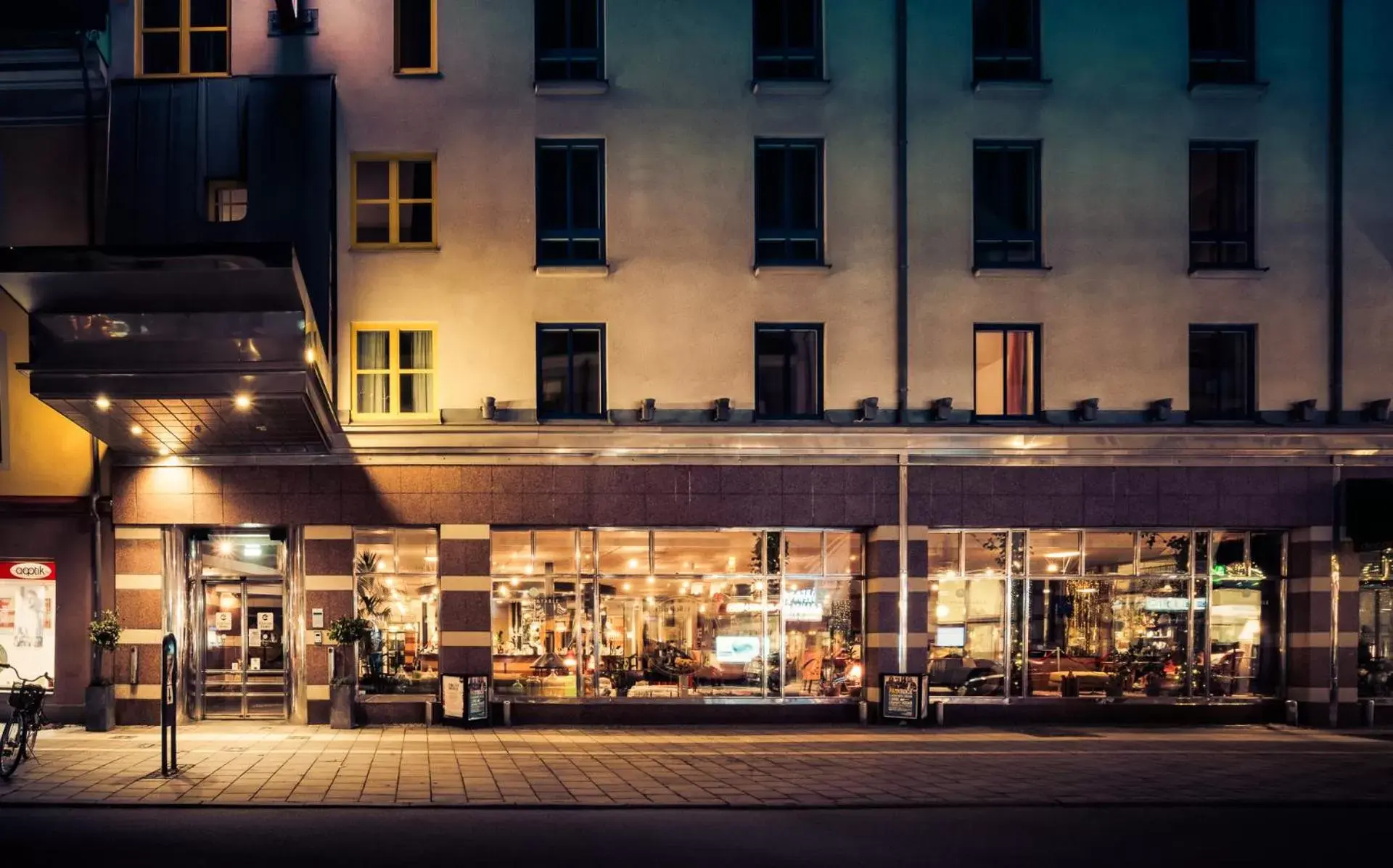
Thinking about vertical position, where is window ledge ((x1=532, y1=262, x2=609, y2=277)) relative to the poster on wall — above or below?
above

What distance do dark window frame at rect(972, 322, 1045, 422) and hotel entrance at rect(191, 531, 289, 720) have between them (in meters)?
12.7

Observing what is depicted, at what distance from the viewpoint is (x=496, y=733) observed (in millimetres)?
18750

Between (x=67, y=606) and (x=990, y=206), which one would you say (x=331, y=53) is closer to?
(x=67, y=606)

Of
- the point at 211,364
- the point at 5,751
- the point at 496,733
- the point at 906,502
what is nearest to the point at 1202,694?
the point at 906,502

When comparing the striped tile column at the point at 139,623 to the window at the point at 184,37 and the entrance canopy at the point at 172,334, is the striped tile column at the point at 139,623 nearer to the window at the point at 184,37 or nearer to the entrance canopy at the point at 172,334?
the entrance canopy at the point at 172,334

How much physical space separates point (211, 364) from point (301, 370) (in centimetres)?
131

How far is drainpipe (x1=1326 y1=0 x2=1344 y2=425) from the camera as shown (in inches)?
809

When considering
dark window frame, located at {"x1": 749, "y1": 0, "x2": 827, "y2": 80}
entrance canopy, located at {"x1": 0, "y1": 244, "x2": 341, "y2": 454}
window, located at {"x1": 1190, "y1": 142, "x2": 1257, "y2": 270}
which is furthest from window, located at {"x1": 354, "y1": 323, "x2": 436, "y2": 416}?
window, located at {"x1": 1190, "y1": 142, "x2": 1257, "y2": 270}

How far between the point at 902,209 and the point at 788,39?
3.68 metres

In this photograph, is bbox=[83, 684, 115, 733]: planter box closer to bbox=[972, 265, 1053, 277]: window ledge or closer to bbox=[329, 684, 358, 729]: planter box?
bbox=[329, 684, 358, 729]: planter box

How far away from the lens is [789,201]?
20375 millimetres

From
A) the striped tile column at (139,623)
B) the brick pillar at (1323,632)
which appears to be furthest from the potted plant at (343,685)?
the brick pillar at (1323,632)

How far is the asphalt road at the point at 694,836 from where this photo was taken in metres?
10.5

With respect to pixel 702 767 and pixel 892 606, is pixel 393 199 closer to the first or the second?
pixel 702 767
